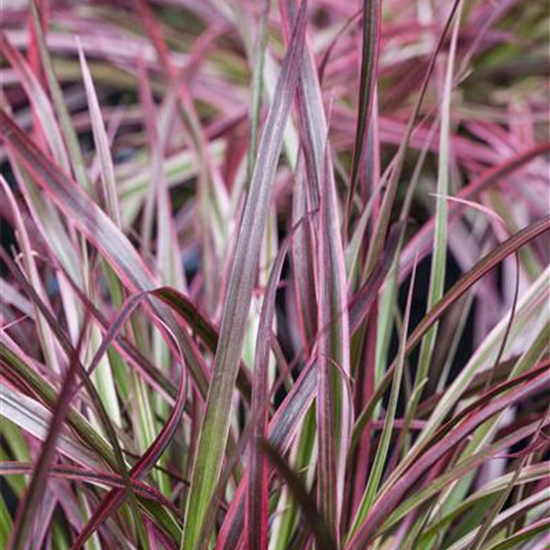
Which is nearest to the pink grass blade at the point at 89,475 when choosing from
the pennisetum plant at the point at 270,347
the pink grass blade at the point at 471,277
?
the pennisetum plant at the point at 270,347

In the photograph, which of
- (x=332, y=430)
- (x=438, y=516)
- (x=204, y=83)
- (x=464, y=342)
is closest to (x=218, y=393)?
(x=332, y=430)

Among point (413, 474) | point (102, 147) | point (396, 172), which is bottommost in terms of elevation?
point (413, 474)

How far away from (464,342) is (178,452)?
0.36m

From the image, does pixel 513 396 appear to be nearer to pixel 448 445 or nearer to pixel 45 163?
pixel 448 445

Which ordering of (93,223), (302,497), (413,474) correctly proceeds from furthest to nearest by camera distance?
(93,223) → (413,474) → (302,497)

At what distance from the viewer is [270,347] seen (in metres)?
0.44

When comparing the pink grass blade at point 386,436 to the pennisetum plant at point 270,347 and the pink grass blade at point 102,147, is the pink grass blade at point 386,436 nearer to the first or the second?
the pennisetum plant at point 270,347

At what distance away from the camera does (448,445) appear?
0.41 meters

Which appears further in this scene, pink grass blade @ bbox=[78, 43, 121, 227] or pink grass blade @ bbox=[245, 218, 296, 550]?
pink grass blade @ bbox=[78, 43, 121, 227]

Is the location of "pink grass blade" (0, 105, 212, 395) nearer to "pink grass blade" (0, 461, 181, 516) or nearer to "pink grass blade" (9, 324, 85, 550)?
"pink grass blade" (0, 461, 181, 516)

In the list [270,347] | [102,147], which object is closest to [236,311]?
[270,347]

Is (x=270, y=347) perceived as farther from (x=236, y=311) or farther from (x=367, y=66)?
(x=367, y=66)

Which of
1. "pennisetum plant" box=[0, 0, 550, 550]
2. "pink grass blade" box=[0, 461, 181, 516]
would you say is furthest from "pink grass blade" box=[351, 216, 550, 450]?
"pink grass blade" box=[0, 461, 181, 516]

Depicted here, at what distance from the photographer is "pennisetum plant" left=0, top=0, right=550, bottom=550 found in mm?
406
